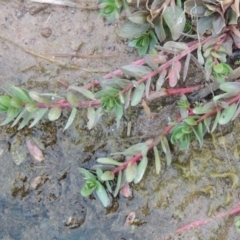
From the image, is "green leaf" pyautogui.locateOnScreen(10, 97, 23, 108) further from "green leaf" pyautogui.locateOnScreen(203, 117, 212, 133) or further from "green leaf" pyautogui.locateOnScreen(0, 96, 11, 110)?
"green leaf" pyautogui.locateOnScreen(203, 117, 212, 133)

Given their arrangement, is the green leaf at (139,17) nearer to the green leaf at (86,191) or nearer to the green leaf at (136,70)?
the green leaf at (136,70)

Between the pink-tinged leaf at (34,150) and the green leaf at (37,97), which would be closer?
the green leaf at (37,97)

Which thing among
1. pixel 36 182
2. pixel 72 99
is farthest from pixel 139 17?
pixel 36 182

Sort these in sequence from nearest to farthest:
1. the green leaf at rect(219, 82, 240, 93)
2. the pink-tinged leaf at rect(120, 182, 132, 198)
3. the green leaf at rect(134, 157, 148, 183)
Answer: the green leaf at rect(219, 82, 240, 93)
the green leaf at rect(134, 157, 148, 183)
the pink-tinged leaf at rect(120, 182, 132, 198)

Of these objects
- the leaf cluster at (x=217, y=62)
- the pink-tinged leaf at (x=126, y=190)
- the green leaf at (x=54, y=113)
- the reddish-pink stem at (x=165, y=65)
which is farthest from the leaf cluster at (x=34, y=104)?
the leaf cluster at (x=217, y=62)

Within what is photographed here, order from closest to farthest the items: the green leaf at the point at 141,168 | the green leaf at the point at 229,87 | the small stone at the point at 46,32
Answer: the green leaf at the point at 229,87
the green leaf at the point at 141,168
the small stone at the point at 46,32

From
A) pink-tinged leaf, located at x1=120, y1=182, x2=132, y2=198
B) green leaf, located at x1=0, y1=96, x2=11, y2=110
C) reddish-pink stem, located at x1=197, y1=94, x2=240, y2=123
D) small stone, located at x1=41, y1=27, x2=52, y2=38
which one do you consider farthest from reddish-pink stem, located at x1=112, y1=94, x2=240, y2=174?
small stone, located at x1=41, y1=27, x2=52, y2=38

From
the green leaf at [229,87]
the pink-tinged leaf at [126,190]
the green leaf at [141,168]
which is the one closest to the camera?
the green leaf at [229,87]

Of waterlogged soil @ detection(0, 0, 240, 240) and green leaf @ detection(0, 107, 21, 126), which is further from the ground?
green leaf @ detection(0, 107, 21, 126)

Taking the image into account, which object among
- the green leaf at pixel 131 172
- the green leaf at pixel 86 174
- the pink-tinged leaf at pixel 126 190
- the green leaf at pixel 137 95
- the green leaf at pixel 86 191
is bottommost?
the pink-tinged leaf at pixel 126 190
